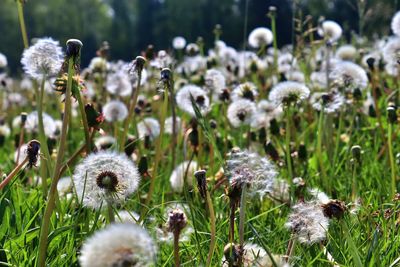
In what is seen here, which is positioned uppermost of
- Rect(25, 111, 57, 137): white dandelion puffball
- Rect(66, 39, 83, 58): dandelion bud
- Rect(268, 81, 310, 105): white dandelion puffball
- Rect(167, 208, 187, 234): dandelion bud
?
Rect(66, 39, 83, 58): dandelion bud

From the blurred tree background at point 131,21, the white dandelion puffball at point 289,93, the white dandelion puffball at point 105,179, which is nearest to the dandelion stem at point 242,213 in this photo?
the white dandelion puffball at point 105,179

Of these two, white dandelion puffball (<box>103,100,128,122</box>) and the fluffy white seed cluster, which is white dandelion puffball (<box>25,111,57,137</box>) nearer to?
white dandelion puffball (<box>103,100,128,122</box>)

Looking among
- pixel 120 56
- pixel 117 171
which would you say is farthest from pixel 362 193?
pixel 120 56

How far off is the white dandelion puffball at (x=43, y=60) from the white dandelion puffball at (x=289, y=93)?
730 millimetres

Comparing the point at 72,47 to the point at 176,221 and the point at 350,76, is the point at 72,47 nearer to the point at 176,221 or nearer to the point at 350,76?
the point at 176,221

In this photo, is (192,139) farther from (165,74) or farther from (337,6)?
(337,6)

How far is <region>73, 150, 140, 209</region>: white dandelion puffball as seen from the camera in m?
1.30

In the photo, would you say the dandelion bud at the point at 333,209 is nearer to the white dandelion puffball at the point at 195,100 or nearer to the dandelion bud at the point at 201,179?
the dandelion bud at the point at 201,179

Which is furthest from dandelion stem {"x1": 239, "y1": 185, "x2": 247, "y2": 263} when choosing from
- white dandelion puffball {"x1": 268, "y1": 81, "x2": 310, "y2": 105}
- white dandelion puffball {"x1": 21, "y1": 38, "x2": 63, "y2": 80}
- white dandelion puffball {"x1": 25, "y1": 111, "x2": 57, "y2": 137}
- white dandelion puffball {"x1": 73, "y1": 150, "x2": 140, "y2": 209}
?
white dandelion puffball {"x1": 25, "y1": 111, "x2": 57, "y2": 137}

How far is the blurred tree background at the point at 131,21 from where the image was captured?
32562 mm

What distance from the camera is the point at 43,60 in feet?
5.42

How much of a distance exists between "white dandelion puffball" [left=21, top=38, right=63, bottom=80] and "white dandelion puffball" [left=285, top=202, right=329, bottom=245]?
0.67 metres

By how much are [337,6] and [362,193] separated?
3108 centimetres

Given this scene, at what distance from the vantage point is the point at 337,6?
31844 millimetres
